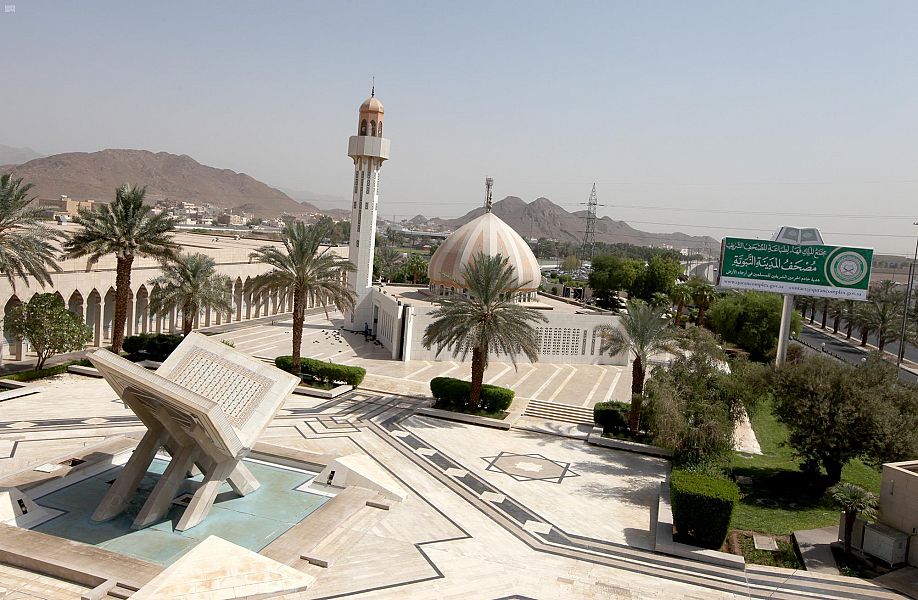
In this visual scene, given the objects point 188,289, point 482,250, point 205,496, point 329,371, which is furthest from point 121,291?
point 482,250

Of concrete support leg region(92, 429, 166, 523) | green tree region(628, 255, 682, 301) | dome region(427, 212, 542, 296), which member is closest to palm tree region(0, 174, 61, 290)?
concrete support leg region(92, 429, 166, 523)

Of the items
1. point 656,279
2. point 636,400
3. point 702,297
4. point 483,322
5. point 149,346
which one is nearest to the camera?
point 636,400

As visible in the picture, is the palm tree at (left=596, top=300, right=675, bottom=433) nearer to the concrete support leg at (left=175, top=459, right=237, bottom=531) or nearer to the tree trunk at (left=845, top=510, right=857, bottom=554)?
the tree trunk at (left=845, top=510, right=857, bottom=554)

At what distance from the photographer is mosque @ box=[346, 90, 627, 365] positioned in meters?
32.5

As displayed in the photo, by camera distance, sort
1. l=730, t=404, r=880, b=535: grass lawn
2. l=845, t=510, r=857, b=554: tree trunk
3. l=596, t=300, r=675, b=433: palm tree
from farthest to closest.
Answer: l=596, t=300, r=675, b=433: palm tree < l=730, t=404, r=880, b=535: grass lawn < l=845, t=510, r=857, b=554: tree trunk

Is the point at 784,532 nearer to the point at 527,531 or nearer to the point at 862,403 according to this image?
the point at 862,403

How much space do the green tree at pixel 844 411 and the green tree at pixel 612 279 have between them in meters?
40.0

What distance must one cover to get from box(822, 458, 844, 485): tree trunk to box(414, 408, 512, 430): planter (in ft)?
30.7

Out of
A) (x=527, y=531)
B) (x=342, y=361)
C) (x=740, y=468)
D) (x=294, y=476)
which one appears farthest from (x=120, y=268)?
(x=740, y=468)

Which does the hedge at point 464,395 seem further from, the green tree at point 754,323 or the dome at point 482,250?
the green tree at point 754,323

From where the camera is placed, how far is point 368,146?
35.8 meters

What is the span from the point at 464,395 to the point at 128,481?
40.8ft

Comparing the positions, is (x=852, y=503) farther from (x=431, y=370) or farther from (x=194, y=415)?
(x=431, y=370)

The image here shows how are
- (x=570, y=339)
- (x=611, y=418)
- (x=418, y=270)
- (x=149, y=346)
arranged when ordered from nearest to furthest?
(x=611, y=418)
(x=149, y=346)
(x=570, y=339)
(x=418, y=270)
